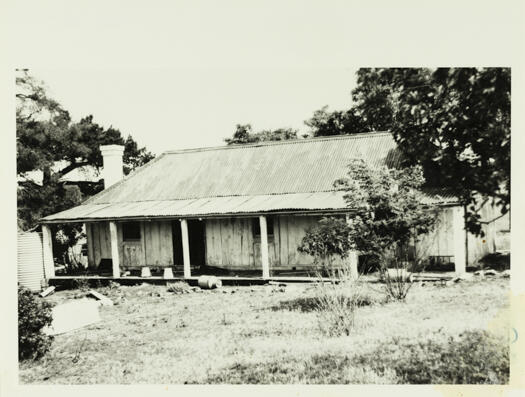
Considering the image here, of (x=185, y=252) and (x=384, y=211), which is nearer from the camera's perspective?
(x=384, y=211)

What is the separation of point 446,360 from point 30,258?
500 inches

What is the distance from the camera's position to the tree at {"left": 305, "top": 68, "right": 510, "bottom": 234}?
4.04 m

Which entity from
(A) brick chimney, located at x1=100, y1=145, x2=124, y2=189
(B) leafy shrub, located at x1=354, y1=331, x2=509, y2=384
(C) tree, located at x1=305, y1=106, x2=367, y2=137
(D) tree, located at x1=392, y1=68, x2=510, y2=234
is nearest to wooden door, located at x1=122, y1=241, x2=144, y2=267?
(A) brick chimney, located at x1=100, y1=145, x2=124, y2=189

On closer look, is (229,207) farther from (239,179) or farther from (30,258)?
(30,258)

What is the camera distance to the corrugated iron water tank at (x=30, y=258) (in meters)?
14.0

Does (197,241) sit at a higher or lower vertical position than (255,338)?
higher

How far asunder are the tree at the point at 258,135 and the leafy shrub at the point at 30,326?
1648 centimetres

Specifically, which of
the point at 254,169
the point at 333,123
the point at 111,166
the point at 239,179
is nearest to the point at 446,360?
the point at 239,179

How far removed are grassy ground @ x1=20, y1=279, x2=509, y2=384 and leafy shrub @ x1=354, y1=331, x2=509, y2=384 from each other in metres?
0.13

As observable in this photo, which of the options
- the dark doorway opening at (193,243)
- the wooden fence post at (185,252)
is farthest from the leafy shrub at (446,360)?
the dark doorway opening at (193,243)

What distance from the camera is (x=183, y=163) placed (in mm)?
17922

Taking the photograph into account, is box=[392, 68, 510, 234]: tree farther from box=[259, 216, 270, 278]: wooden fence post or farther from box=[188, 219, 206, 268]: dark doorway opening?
box=[188, 219, 206, 268]: dark doorway opening

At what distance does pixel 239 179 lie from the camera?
16234 mm
